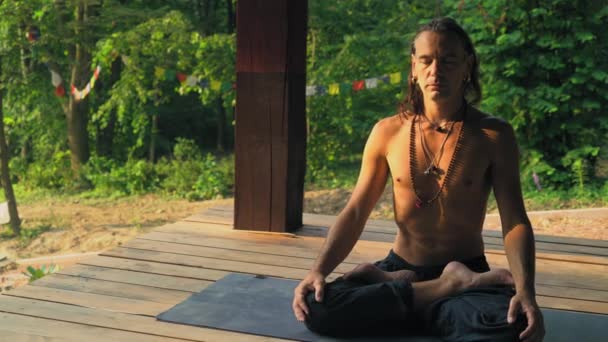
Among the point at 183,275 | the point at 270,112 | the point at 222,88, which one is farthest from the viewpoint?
the point at 222,88

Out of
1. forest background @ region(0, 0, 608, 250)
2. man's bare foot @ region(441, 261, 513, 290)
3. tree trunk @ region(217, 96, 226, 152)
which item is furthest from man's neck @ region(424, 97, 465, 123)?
tree trunk @ region(217, 96, 226, 152)

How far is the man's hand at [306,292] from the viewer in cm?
212

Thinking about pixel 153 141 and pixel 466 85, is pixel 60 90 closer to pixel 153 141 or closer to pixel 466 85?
pixel 153 141

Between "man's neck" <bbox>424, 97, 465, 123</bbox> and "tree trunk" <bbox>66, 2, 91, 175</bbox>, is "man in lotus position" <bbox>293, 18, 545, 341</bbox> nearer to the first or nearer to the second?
"man's neck" <bbox>424, 97, 465, 123</bbox>

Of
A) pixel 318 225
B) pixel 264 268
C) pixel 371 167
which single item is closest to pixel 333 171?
pixel 318 225

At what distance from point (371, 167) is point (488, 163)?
0.38 meters

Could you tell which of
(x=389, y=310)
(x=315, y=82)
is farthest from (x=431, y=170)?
(x=315, y=82)

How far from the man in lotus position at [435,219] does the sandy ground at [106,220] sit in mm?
3376

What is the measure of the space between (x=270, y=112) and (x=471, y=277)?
65.5 inches

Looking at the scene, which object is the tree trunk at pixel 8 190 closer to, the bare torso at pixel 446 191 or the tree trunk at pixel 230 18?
the tree trunk at pixel 230 18

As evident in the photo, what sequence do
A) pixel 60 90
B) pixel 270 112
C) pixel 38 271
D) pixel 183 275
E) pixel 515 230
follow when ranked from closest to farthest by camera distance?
pixel 515 230 → pixel 183 275 → pixel 270 112 → pixel 38 271 → pixel 60 90

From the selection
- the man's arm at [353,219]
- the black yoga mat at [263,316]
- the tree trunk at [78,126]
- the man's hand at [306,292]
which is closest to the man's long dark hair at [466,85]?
the man's arm at [353,219]

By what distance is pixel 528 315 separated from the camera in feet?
6.21

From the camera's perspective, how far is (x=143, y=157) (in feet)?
33.8
